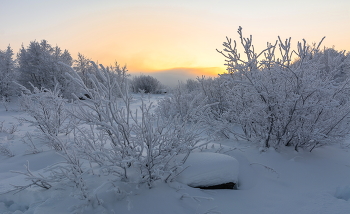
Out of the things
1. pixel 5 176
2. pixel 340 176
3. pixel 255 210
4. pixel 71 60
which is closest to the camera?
pixel 255 210

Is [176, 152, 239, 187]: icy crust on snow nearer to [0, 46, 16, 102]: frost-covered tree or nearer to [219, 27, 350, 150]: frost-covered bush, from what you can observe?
[219, 27, 350, 150]: frost-covered bush

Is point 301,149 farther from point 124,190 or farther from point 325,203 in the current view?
point 124,190

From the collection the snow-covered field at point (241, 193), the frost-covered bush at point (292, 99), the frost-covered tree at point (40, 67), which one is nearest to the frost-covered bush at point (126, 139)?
the snow-covered field at point (241, 193)

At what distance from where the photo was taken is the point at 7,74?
15102 millimetres

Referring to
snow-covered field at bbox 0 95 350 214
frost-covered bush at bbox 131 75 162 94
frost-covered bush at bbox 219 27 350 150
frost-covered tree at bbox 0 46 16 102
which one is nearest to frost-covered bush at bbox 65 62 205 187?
snow-covered field at bbox 0 95 350 214

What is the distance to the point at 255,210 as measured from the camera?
1.99 m

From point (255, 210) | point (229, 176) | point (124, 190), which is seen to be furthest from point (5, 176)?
point (255, 210)

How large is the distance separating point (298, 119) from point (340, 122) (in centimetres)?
67

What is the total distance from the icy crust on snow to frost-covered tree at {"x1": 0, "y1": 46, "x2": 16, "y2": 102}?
17.1m

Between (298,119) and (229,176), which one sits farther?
(298,119)

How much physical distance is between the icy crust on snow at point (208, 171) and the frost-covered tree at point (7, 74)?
17120 millimetres

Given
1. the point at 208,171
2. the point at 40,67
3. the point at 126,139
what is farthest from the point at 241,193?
the point at 40,67

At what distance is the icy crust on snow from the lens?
7.48 ft

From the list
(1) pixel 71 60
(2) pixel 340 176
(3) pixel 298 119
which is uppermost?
(1) pixel 71 60
